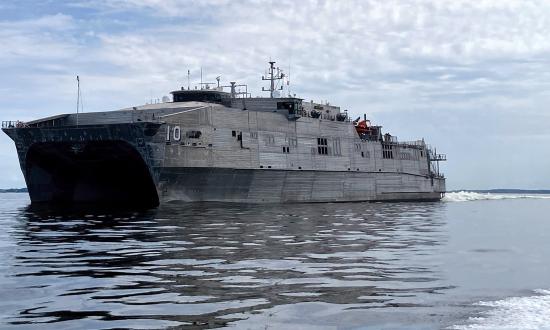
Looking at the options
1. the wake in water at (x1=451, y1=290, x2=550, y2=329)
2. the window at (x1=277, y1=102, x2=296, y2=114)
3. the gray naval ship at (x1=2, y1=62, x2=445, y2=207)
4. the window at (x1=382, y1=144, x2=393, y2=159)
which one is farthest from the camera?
the window at (x1=382, y1=144, x2=393, y2=159)

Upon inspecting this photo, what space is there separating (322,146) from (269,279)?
46.1m

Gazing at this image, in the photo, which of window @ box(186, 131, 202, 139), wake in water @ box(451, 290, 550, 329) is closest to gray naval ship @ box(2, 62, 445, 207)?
window @ box(186, 131, 202, 139)

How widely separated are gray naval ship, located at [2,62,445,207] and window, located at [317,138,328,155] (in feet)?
0.40

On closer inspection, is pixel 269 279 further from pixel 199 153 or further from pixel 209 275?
pixel 199 153

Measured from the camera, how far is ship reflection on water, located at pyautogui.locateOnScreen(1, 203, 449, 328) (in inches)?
425

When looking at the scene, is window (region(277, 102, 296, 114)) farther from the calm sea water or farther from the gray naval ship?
the calm sea water

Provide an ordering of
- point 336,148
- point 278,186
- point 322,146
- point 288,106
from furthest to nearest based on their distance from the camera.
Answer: point 336,148 < point 322,146 < point 288,106 < point 278,186

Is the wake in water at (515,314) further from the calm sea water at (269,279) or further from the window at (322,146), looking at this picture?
the window at (322,146)

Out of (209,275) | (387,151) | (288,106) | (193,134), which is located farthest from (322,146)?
(209,275)

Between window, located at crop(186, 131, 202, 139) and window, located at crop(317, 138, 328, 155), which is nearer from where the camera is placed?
window, located at crop(186, 131, 202, 139)

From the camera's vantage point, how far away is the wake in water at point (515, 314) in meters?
9.97

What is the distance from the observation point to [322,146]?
5978 centimetres

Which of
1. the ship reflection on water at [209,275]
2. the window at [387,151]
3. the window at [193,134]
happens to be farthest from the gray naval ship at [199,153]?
the ship reflection on water at [209,275]

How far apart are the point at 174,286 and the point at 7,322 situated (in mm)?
3825
